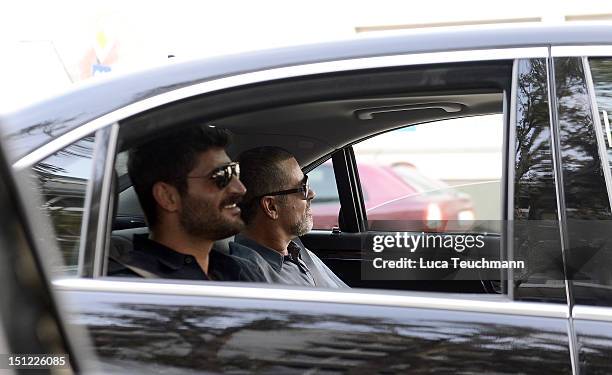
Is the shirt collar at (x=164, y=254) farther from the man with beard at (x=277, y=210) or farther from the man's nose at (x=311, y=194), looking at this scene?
the man's nose at (x=311, y=194)

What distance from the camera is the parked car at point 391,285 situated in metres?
1.66

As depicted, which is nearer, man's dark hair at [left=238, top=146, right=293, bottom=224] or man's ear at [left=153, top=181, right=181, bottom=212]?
man's ear at [left=153, top=181, right=181, bottom=212]

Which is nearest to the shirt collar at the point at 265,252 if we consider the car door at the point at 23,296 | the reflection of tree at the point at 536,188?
the reflection of tree at the point at 536,188

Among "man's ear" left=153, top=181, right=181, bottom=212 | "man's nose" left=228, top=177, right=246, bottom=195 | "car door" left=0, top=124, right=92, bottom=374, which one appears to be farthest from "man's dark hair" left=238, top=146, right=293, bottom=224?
"car door" left=0, top=124, right=92, bottom=374

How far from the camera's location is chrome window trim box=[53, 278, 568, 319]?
1.72m

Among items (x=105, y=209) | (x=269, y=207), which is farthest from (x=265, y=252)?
(x=105, y=209)

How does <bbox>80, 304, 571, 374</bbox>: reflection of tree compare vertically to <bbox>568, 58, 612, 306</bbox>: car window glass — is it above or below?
below

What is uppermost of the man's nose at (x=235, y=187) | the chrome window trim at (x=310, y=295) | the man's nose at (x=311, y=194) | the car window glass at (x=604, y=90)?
the car window glass at (x=604, y=90)

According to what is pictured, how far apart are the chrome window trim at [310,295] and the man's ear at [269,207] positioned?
1295 mm

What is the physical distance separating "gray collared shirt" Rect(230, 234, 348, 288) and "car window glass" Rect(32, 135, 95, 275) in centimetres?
79

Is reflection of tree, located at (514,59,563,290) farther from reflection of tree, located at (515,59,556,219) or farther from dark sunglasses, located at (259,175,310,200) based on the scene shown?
dark sunglasses, located at (259,175,310,200)

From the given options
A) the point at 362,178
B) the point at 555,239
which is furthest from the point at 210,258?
the point at 362,178

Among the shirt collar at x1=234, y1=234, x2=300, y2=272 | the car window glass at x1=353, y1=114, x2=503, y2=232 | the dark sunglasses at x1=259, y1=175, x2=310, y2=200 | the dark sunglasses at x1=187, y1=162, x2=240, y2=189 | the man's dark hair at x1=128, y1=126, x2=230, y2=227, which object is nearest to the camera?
the man's dark hair at x1=128, y1=126, x2=230, y2=227

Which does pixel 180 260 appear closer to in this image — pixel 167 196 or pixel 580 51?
pixel 167 196
